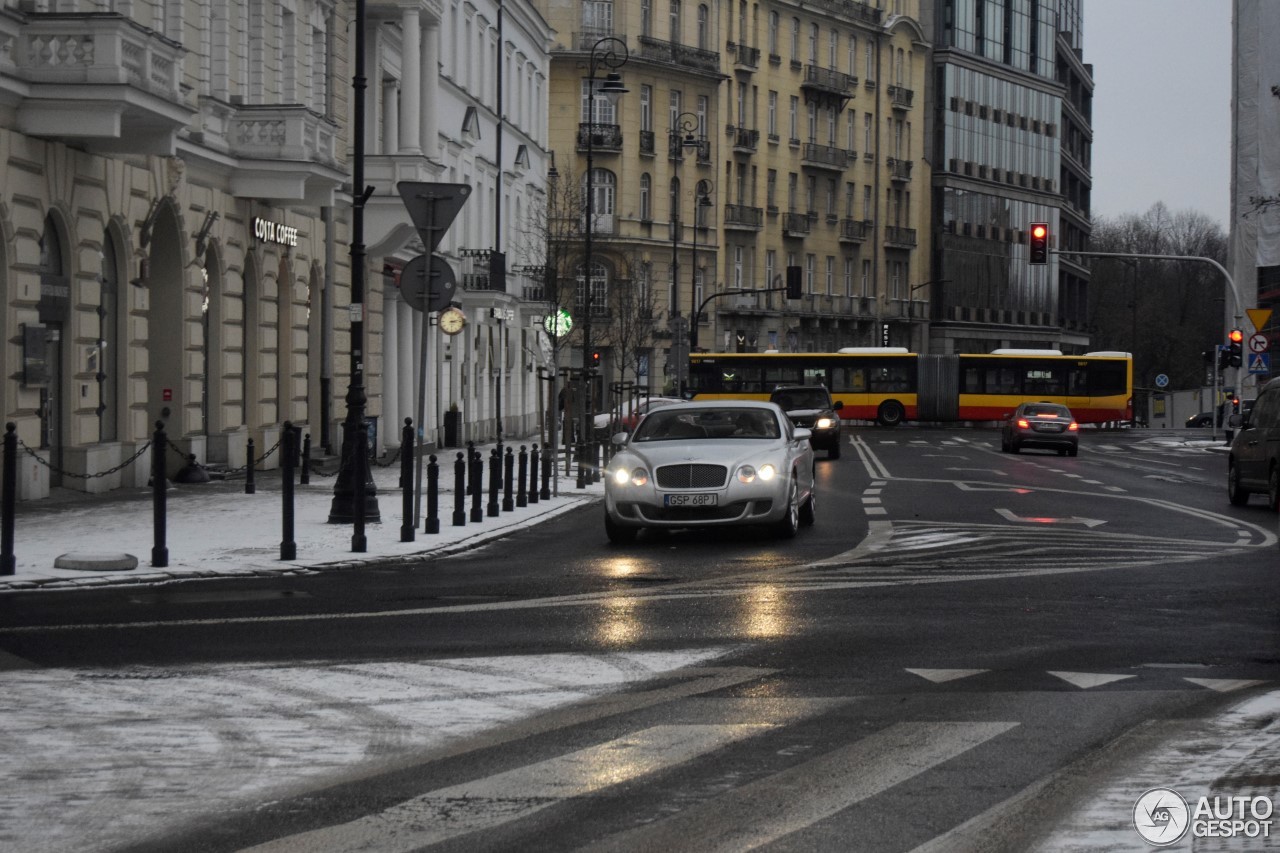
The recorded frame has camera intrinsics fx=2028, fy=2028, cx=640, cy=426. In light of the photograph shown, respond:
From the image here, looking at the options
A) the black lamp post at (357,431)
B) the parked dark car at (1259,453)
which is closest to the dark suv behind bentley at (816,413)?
the parked dark car at (1259,453)

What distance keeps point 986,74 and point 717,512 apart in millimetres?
109124

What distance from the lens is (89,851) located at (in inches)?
239

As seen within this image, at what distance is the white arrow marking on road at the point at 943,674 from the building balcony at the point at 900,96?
107968mm

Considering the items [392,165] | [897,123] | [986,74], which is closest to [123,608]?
[392,165]

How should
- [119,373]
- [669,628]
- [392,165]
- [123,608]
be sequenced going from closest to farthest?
[669,628], [123,608], [119,373], [392,165]

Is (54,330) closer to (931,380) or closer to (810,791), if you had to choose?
(810,791)

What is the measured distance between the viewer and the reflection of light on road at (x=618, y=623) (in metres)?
11.2

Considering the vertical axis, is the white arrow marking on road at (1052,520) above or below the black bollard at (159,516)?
below

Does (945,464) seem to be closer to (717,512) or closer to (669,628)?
(717,512)

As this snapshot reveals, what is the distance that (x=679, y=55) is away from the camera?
98500 millimetres

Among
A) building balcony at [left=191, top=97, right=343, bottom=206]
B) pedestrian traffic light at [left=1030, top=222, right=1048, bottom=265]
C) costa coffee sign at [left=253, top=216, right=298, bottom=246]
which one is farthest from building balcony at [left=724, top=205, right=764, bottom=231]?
building balcony at [left=191, top=97, right=343, bottom=206]

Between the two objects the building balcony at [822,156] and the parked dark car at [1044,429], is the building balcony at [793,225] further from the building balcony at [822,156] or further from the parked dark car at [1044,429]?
the parked dark car at [1044,429]

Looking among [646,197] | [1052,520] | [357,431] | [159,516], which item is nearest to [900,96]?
[646,197]

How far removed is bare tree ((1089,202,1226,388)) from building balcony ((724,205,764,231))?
1048 inches
